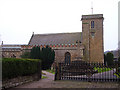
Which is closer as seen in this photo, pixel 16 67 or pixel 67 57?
pixel 16 67

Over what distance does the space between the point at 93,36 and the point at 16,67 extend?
23.4 meters

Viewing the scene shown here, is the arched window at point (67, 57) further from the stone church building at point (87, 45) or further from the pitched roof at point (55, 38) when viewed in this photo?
the pitched roof at point (55, 38)

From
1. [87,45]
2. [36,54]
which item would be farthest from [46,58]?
[87,45]

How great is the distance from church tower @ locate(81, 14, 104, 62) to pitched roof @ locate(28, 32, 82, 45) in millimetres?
2084

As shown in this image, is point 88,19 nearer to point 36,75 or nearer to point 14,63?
point 36,75

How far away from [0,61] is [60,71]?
5354 mm

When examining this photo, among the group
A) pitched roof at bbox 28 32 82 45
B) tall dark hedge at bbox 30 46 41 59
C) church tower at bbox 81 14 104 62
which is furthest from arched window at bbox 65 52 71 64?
tall dark hedge at bbox 30 46 41 59

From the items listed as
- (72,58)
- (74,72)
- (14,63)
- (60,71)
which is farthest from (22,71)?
(72,58)

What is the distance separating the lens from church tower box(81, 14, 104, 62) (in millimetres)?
29305

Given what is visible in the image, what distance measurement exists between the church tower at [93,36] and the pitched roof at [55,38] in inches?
82.0

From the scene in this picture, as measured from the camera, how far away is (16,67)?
8.76 metres

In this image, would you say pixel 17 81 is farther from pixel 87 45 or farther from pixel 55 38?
pixel 55 38

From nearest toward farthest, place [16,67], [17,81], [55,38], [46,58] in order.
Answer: [16,67] < [17,81] < [46,58] < [55,38]

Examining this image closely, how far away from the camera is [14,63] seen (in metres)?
8.52
